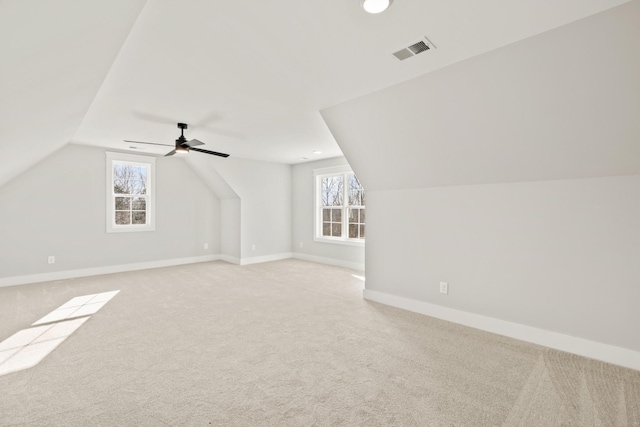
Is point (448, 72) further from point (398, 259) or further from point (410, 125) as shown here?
point (398, 259)

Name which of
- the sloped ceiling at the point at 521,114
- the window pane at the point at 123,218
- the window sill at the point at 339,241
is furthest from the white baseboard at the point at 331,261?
the window pane at the point at 123,218

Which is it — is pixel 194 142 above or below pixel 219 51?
below

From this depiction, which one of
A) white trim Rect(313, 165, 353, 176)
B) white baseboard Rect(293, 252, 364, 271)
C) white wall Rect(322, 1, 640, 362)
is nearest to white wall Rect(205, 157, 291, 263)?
white baseboard Rect(293, 252, 364, 271)

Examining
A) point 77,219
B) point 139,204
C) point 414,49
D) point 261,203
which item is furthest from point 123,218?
point 414,49

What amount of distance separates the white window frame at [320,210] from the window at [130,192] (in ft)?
11.5

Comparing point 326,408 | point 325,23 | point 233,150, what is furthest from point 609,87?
point 233,150

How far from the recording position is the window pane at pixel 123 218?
19.3 ft

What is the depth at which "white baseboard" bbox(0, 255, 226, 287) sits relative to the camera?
4.82m

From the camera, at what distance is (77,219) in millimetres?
5324

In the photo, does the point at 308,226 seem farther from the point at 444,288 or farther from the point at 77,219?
the point at 77,219

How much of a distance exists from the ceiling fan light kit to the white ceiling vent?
0.47 meters

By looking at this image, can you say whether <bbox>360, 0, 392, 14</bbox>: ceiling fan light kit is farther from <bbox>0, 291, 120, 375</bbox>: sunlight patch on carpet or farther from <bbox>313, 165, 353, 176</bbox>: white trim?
<bbox>313, 165, 353, 176</bbox>: white trim

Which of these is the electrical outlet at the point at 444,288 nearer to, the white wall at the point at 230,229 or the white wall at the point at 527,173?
the white wall at the point at 527,173

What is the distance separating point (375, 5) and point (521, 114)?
5.34 feet
